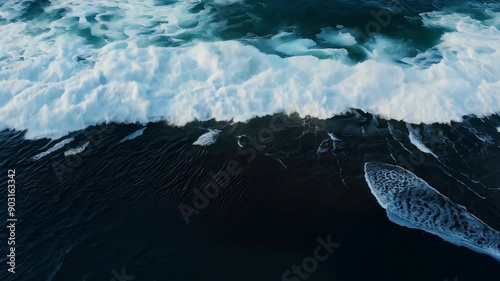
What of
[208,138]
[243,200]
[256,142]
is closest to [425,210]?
[243,200]

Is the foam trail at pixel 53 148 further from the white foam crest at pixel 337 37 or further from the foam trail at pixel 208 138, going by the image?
the white foam crest at pixel 337 37

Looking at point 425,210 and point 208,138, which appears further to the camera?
point 208,138

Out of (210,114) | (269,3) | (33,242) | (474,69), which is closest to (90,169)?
(33,242)

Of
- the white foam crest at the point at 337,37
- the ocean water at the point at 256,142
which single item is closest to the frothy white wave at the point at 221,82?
the ocean water at the point at 256,142

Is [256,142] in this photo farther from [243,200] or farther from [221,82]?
[221,82]

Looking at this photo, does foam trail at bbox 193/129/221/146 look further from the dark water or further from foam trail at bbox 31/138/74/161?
foam trail at bbox 31/138/74/161

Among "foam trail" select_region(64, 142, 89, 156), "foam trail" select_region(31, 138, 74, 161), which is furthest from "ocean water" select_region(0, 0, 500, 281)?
"foam trail" select_region(31, 138, 74, 161)
